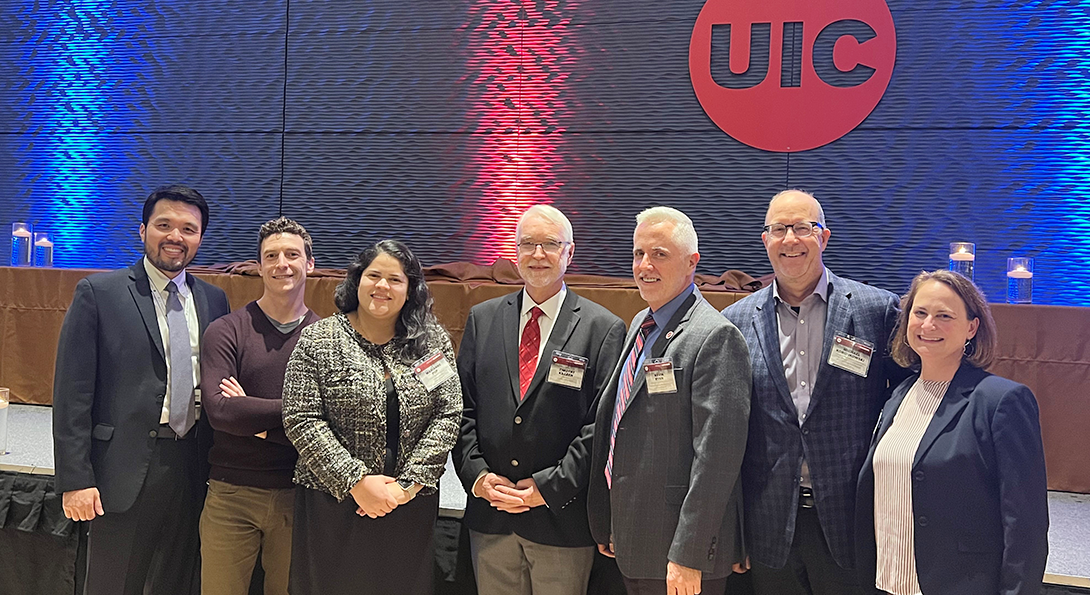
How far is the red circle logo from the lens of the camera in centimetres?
467

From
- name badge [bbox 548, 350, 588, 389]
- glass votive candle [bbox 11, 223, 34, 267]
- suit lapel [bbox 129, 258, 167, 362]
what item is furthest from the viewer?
glass votive candle [bbox 11, 223, 34, 267]

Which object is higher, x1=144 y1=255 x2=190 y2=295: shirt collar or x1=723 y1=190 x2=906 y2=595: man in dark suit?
x1=144 y1=255 x2=190 y2=295: shirt collar

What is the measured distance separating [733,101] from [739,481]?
3.44 m

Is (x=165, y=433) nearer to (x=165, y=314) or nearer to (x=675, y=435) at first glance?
(x=165, y=314)

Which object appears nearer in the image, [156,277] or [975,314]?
[975,314]

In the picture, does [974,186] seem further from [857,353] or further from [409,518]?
[409,518]

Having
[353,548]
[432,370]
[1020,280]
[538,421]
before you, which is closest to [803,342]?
[538,421]

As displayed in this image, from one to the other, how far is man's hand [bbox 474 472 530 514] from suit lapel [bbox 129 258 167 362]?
1206 mm

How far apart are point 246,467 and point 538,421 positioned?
1.00 m

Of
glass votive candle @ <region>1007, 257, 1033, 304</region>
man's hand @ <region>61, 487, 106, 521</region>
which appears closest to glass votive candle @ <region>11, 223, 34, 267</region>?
man's hand @ <region>61, 487, 106, 521</region>

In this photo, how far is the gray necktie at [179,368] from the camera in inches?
98.6

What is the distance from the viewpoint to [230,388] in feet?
7.78

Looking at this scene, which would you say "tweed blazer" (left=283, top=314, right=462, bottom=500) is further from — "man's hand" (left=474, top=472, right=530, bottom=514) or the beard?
the beard

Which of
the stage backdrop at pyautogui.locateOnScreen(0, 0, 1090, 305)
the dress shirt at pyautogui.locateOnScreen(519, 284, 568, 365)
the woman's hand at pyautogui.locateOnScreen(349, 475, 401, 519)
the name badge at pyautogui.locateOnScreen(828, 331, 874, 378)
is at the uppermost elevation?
the stage backdrop at pyautogui.locateOnScreen(0, 0, 1090, 305)
